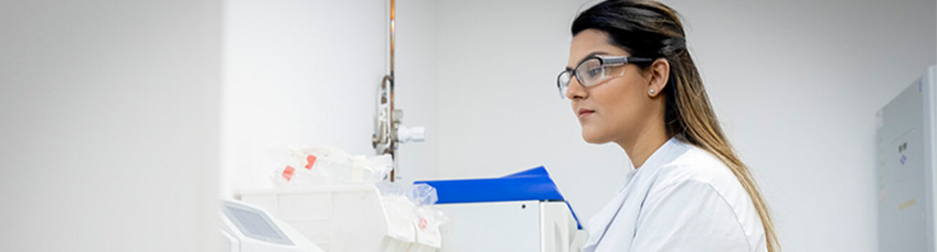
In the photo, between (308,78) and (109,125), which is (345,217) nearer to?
(308,78)

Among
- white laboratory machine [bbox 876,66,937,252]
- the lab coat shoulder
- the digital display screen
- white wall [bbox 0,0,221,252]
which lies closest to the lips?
the lab coat shoulder

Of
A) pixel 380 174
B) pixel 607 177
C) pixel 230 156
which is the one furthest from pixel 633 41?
pixel 607 177

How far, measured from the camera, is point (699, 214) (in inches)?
38.7

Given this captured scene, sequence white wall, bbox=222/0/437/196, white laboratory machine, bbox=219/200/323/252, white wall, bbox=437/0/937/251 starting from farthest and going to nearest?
Result: white wall, bbox=437/0/937/251 < white wall, bbox=222/0/437/196 < white laboratory machine, bbox=219/200/323/252

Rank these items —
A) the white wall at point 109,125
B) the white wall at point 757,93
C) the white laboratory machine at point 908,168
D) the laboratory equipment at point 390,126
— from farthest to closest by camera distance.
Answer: the white wall at point 757,93
the laboratory equipment at point 390,126
the white laboratory machine at point 908,168
the white wall at point 109,125

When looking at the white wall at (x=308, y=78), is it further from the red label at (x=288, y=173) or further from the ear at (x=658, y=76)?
the ear at (x=658, y=76)

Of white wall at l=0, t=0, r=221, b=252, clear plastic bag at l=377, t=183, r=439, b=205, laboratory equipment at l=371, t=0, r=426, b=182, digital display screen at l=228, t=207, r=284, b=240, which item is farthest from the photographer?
laboratory equipment at l=371, t=0, r=426, b=182

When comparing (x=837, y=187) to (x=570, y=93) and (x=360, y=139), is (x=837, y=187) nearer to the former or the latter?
(x=360, y=139)

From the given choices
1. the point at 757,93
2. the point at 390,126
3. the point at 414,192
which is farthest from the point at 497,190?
the point at 757,93

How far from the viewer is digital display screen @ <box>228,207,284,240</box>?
3.53 ft

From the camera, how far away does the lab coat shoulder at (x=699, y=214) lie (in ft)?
3.21

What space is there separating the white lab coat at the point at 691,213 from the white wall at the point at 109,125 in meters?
0.83

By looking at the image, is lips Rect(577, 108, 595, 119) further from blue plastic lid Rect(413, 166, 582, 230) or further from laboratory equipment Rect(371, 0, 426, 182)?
laboratory equipment Rect(371, 0, 426, 182)

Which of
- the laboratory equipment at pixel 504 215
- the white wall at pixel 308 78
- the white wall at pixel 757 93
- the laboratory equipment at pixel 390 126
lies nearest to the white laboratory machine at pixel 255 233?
the white wall at pixel 308 78
